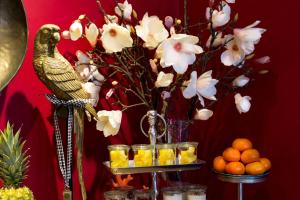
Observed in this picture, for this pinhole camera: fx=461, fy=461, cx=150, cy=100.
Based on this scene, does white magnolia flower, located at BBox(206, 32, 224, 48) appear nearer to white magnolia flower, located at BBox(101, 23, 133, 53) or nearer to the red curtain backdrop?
the red curtain backdrop

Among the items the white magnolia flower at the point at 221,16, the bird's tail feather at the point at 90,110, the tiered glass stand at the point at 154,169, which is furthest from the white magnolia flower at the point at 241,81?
the bird's tail feather at the point at 90,110

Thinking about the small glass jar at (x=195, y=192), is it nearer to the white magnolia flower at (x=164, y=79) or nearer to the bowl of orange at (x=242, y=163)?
the bowl of orange at (x=242, y=163)

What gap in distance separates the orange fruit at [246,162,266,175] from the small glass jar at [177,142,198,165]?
21 centimetres

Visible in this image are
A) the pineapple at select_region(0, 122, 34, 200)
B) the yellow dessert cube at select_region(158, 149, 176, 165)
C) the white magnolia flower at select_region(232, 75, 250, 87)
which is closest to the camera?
the pineapple at select_region(0, 122, 34, 200)

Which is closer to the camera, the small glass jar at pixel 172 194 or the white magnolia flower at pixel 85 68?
the small glass jar at pixel 172 194

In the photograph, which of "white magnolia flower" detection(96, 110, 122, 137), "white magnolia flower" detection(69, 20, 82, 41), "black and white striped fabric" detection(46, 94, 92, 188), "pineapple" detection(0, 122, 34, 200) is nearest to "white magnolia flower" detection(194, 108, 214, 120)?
"white magnolia flower" detection(96, 110, 122, 137)

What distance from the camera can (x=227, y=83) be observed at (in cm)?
194

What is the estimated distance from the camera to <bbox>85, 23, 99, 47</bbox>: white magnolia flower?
5.82ft

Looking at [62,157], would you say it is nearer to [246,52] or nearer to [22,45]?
[22,45]

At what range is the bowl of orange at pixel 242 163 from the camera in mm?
1667

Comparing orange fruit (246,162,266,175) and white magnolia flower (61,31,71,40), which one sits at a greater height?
white magnolia flower (61,31,71,40)

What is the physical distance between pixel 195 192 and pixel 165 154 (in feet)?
0.66

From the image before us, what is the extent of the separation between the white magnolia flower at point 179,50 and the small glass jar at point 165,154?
11.3 inches

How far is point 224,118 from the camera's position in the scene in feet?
6.58
